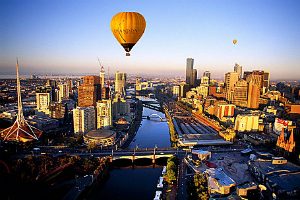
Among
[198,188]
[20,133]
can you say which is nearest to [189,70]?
[20,133]

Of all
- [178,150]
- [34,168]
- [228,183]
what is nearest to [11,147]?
[34,168]

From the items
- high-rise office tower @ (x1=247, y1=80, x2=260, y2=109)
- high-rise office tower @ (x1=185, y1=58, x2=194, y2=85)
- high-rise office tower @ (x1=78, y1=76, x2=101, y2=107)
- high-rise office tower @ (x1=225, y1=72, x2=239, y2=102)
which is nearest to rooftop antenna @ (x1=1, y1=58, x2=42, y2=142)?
high-rise office tower @ (x1=78, y1=76, x2=101, y2=107)

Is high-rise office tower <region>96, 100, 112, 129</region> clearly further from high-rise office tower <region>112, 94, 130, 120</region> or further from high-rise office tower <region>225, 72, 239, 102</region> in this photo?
high-rise office tower <region>225, 72, 239, 102</region>

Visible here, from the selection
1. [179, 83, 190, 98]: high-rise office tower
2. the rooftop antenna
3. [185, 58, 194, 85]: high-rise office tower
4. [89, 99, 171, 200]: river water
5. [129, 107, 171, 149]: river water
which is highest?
[185, 58, 194, 85]: high-rise office tower

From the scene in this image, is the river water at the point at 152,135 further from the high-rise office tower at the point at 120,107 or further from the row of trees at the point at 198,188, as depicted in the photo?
the row of trees at the point at 198,188

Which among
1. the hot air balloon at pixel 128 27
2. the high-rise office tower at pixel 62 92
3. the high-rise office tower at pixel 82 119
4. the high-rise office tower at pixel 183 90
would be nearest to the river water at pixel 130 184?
the high-rise office tower at pixel 82 119

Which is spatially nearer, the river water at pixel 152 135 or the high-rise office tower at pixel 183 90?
the river water at pixel 152 135

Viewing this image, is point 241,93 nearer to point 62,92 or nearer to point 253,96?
point 253,96
